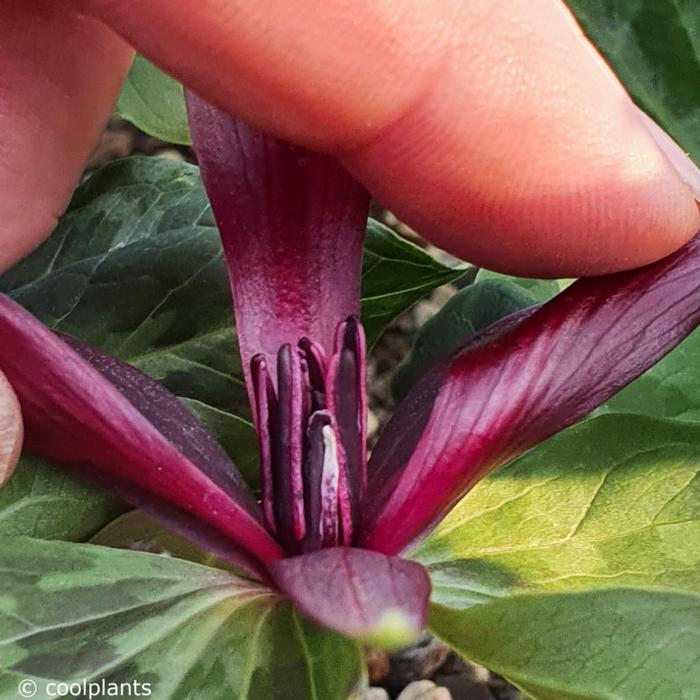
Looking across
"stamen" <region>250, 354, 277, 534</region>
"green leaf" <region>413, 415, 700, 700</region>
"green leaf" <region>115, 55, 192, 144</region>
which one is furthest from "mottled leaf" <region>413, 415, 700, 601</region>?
"green leaf" <region>115, 55, 192, 144</region>

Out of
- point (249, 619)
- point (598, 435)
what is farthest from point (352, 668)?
point (598, 435)

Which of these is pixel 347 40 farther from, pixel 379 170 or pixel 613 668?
pixel 613 668

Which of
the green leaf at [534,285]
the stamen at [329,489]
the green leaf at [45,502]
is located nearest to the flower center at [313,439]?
the stamen at [329,489]

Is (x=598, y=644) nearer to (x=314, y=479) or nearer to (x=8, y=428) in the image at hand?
(x=314, y=479)

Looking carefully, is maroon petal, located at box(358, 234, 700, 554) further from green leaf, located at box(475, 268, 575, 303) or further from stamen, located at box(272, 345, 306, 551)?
green leaf, located at box(475, 268, 575, 303)

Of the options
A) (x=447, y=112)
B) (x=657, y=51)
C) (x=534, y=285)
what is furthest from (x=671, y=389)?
(x=447, y=112)

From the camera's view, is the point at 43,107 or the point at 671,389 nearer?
the point at 43,107
